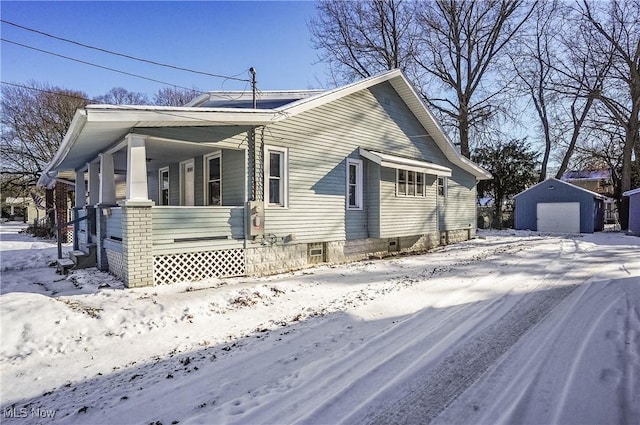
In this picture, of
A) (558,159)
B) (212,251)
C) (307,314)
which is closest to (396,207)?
(212,251)

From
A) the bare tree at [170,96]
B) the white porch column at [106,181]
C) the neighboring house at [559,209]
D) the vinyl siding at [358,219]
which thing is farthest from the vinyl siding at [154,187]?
the bare tree at [170,96]

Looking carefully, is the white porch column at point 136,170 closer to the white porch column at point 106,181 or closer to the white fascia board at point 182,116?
the white fascia board at point 182,116

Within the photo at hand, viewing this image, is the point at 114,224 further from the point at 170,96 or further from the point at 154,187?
the point at 170,96

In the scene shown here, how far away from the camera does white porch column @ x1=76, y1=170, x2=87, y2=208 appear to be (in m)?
12.5

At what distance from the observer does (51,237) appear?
20531 millimetres

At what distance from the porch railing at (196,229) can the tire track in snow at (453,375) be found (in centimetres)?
575

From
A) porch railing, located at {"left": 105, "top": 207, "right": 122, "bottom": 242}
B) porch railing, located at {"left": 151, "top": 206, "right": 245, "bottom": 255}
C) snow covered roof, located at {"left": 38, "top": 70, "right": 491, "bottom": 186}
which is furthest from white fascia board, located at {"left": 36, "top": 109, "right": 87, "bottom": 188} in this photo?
porch railing, located at {"left": 151, "top": 206, "right": 245, "bottom": 255}

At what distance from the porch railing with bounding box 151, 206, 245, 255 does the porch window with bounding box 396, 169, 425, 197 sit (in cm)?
626

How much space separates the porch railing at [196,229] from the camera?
296 inches

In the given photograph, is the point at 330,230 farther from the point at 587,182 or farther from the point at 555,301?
the point at 587,182

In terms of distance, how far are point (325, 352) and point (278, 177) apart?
602cm

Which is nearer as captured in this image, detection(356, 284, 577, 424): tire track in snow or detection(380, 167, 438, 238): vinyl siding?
detection(356, 284, 577, 424): tire track in snow

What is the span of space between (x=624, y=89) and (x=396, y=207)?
1002 inches

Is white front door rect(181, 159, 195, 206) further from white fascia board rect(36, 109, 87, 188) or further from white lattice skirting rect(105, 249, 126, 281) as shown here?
white fascia board rect(36, 109, 87, 188)
